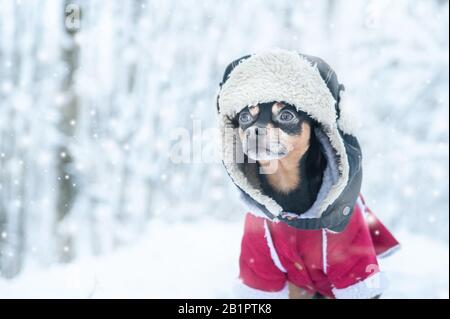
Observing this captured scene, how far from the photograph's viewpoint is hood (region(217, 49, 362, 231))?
1540mm

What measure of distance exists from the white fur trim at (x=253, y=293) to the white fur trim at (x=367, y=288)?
24 cm

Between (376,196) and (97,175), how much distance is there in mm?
2232

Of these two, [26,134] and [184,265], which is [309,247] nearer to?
[184,265]

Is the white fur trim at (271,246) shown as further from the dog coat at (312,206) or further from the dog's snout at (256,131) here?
the dog's snout at (256,131)

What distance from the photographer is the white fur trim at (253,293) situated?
185cm

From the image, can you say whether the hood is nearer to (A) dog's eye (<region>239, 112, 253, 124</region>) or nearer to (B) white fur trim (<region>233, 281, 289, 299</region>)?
(A) dog's eye (<region>239, 112, 253, 124</region>)

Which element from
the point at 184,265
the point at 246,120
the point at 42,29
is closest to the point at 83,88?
the point at 42,29

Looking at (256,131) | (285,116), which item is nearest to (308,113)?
(285,116)

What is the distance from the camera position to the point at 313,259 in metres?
1.75

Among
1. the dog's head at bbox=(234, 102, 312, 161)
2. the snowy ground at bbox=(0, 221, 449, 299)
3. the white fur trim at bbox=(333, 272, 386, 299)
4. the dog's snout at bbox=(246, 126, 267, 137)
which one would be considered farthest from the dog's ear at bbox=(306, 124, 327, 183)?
the snowy ground at bbox=(0, 221, 449, 299)

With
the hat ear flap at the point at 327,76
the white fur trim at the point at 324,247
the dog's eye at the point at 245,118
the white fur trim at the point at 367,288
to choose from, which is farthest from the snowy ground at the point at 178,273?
the dog's eye at the point at 245,118

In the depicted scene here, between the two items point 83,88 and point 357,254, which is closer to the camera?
point 357,254
